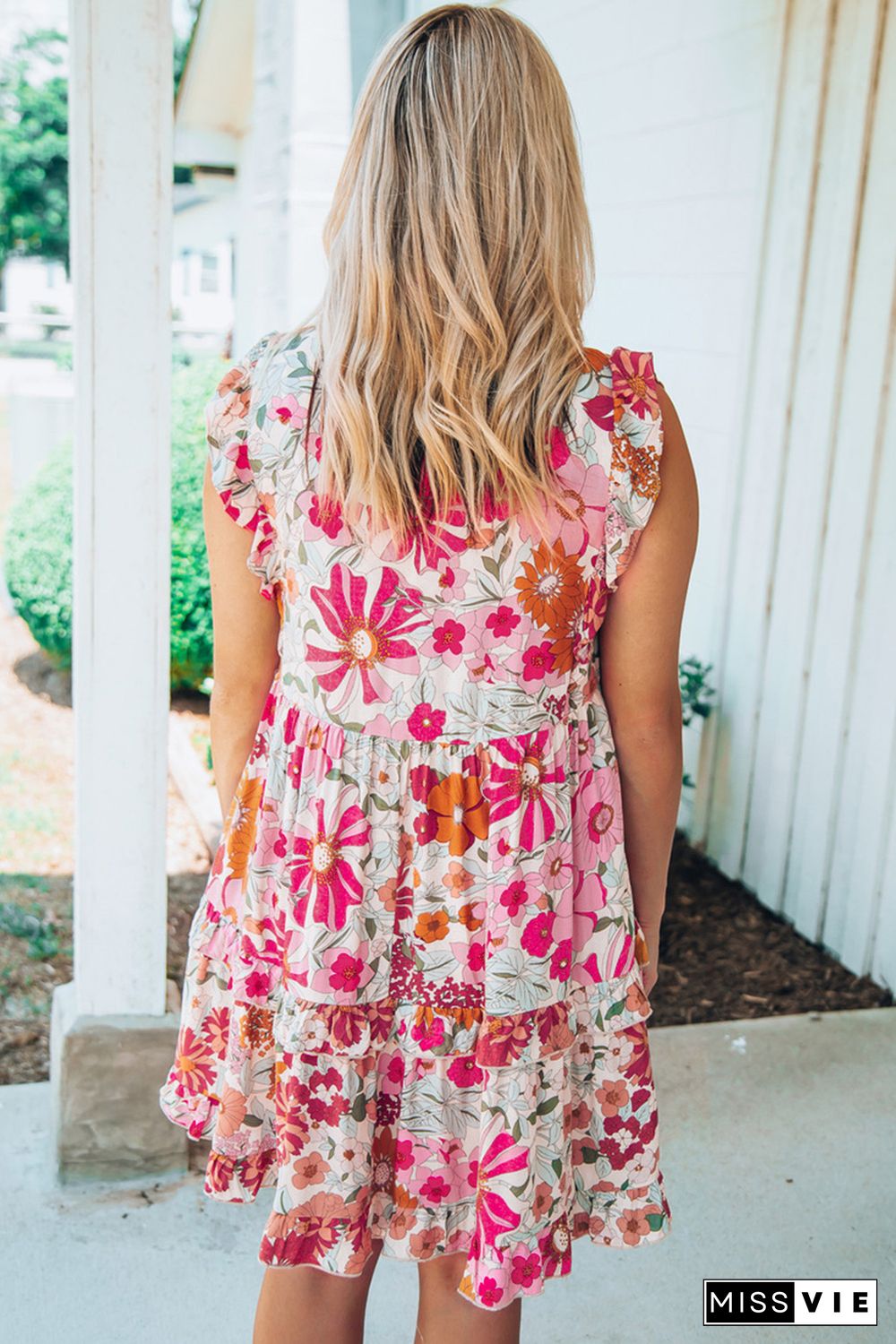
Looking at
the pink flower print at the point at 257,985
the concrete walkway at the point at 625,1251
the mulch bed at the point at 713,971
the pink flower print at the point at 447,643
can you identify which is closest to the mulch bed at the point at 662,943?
the mulch bed at the point at 713,971

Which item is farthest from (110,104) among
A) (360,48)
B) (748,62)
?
(360,48)

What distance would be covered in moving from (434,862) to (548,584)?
1.11 feet

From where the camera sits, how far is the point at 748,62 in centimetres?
375

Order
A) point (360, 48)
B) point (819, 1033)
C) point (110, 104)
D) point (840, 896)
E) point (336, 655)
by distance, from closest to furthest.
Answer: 1. point (336, 655)
2. point (110, 104)
3. point (819, 1033)
4. point (840, 896)
5. point (360, 48)

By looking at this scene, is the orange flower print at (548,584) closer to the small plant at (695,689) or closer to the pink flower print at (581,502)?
the pink flower print at (581,502)

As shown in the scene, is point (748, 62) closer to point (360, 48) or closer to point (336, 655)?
point (360, 48)

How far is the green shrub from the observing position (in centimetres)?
525

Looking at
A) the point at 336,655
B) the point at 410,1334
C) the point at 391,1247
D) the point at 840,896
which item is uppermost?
the point at 336,655

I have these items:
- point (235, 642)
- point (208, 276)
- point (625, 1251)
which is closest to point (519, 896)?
point (235, 642)

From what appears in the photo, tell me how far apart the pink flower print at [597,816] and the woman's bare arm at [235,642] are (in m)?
0.42

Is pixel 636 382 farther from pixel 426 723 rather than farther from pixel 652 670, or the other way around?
pixel 426 723

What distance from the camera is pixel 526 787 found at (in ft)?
4.81

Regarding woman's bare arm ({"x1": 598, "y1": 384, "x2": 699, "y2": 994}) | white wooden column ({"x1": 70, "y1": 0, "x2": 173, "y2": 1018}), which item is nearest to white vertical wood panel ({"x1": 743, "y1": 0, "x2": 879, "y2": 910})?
white wooden column ({"x1": 70, "y1": 0, "x2": 173, "y2": 1018})

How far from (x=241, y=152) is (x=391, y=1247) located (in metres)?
8.53
